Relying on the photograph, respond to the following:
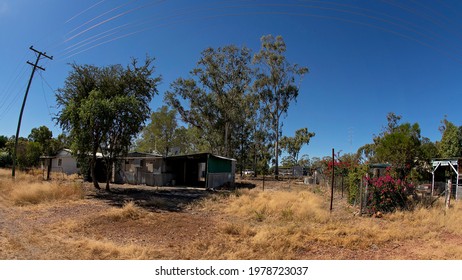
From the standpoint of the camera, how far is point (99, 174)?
2828 cm

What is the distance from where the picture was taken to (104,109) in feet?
53.0

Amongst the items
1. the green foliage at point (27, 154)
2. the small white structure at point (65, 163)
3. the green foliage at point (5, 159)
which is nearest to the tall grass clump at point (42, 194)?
the small white structure at point (65, 163)

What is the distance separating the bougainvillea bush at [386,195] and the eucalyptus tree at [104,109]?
13045mm

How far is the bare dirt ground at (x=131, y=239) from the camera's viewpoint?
18.9 feet

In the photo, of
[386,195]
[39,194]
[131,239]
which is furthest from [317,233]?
[39,194]

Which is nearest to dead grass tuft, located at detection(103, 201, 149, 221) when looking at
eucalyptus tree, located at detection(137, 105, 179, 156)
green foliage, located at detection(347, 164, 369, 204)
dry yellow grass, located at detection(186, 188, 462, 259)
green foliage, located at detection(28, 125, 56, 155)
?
dry yellow grass, located at detection(186, 188, 462, 259)

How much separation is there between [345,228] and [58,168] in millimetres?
37088

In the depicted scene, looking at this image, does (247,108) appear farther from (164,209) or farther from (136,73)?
(164,209)

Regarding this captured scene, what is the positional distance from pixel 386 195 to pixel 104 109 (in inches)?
571

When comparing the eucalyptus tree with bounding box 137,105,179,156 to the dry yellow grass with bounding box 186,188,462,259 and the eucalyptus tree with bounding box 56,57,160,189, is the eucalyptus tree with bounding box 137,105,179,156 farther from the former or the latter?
the dry yellow grass with bounding box 186,188,462,259

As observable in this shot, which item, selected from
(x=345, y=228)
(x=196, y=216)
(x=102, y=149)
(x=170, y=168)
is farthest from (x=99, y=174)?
(x=345, y=228)

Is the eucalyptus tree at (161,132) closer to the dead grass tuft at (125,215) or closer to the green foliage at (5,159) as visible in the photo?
the green foliage at (5,159)

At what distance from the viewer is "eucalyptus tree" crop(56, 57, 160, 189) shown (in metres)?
16.4

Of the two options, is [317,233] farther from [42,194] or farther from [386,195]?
[42,194]
